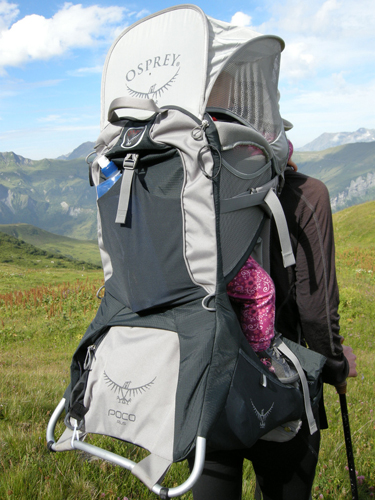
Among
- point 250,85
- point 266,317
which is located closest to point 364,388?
point 266,317

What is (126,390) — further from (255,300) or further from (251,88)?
(251,88)

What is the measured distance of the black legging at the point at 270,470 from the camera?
2082mm

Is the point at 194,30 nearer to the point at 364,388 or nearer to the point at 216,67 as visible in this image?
the point at 216,67

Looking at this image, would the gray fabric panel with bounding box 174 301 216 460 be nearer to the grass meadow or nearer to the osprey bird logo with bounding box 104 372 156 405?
the osprey bird logo with bounding box 104 372 156 405

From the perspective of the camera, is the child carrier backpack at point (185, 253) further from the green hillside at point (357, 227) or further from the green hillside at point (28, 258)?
the green hillside at point (28, 258)

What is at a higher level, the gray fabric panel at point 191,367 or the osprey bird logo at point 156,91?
the osprey bird logo at point 156,91

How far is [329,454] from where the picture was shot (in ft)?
13.2

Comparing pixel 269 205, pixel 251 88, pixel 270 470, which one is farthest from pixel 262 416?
pixel 251 88

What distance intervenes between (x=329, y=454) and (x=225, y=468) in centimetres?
245

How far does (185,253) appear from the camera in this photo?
180cm

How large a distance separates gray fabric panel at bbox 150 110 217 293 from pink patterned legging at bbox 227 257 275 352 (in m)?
0.29

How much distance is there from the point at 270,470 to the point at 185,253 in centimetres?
131

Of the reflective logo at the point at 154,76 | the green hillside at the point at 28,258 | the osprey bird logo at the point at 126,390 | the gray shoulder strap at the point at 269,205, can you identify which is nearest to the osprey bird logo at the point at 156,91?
the reflective logo at the point at 154,76

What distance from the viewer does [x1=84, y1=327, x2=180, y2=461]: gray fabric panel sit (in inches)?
64.9
